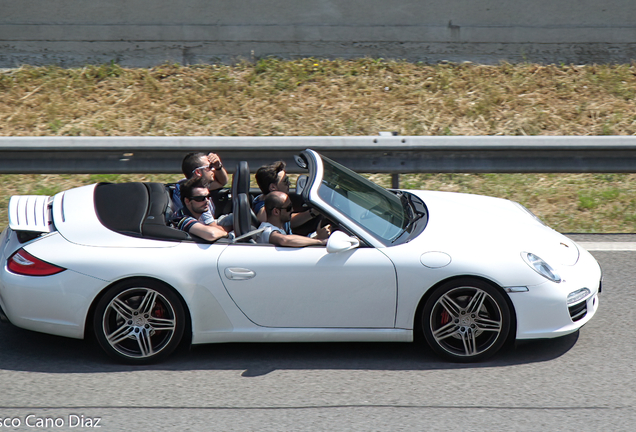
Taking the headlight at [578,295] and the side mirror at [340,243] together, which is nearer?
the side mirror at [340,243]

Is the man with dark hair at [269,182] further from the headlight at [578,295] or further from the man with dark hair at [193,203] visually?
the headlight at [578,295]

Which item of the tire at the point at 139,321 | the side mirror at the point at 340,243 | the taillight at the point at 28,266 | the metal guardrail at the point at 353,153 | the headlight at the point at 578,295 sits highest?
the metal guardrail at the point at 353,153

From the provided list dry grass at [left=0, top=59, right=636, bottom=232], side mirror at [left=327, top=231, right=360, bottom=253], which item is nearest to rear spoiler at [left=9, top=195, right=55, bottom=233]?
side mirror at [left=327, top=231, right=360, bottom=253]

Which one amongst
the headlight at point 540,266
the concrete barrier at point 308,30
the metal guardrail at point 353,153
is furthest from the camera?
the concrete barrier at point 308,30

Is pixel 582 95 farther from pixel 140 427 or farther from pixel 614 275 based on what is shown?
pixel 140 427

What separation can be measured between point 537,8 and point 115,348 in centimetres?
877

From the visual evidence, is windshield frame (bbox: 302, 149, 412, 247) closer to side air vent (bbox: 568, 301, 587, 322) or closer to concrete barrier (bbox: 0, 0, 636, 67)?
side air vent (bbox: 568, 301, 587, 322)

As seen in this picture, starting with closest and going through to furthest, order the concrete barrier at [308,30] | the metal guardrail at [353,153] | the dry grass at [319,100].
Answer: the metal guardrail at [353,153]
the dry grass at [319,100]
the concrete barrier at [308,30]

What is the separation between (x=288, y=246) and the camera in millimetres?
4637

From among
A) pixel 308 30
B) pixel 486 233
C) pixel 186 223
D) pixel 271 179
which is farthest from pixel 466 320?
pixel 308 30

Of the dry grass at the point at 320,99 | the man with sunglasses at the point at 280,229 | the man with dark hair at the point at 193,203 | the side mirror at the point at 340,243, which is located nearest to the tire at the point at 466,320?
the side mirror at the point at 340,243

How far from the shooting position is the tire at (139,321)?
4535mm

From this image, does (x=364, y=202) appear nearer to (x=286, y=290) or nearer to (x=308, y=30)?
(x=286, y=290)

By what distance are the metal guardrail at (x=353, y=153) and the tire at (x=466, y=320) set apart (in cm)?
296
